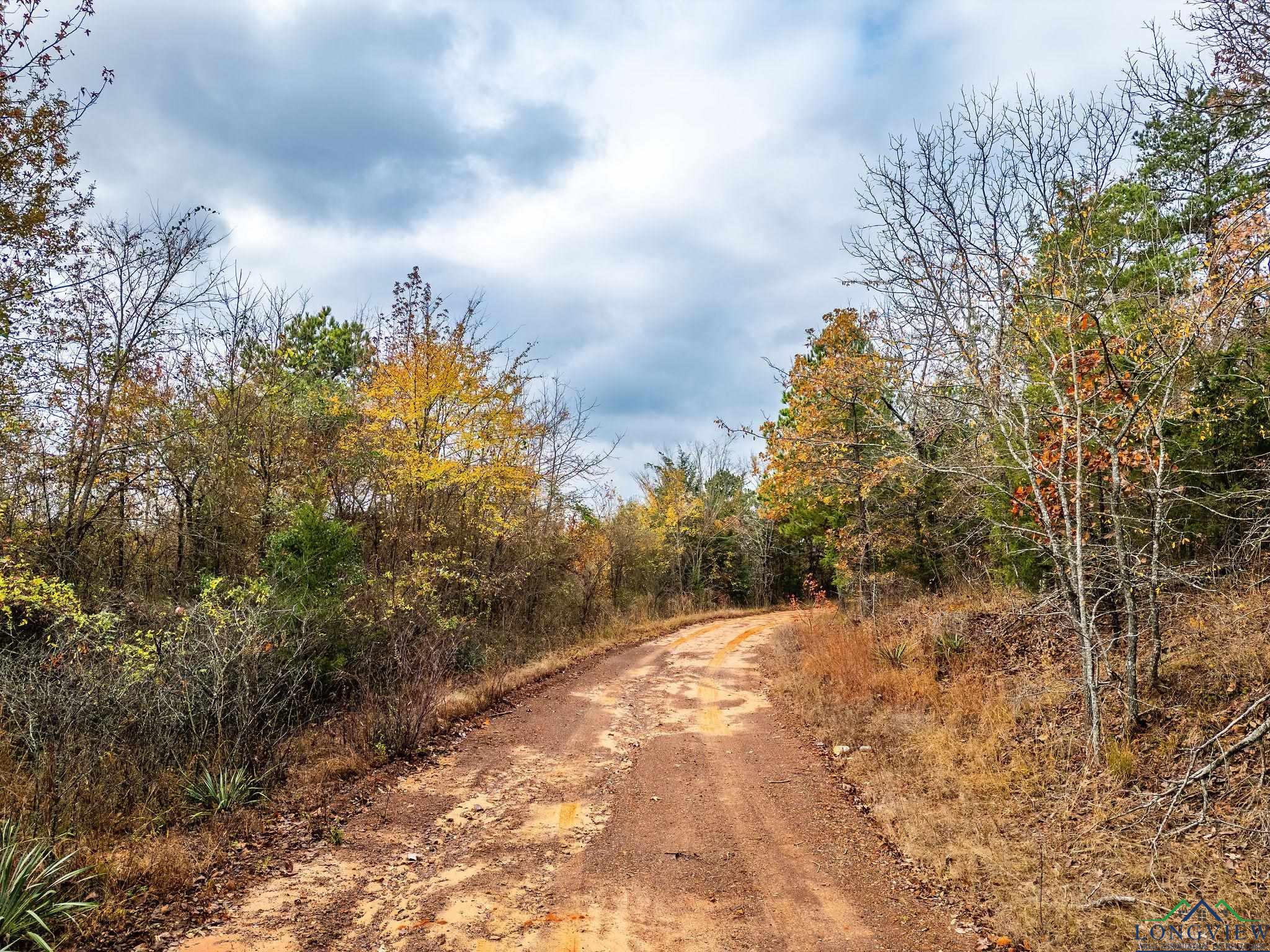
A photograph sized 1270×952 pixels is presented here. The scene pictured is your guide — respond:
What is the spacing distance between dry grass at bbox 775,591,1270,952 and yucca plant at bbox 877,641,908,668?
11cm

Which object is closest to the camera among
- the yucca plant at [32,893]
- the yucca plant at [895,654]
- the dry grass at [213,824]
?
the yucca plant at [32,893]

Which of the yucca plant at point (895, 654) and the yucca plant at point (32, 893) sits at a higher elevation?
the yucca plant at point (32, 893)

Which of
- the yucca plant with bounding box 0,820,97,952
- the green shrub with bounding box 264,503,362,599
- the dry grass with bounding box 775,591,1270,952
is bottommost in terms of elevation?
the dry grass with bounding box 775,591,1270,952

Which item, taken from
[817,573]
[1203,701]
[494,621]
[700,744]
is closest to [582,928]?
[700,744]

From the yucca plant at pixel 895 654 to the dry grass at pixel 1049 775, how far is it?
0.11 metres

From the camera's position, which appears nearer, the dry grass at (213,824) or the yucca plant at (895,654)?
the dry grass at (213,824)

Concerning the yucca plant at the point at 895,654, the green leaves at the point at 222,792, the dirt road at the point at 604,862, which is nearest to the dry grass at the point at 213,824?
the green leaves at the point at 222,792

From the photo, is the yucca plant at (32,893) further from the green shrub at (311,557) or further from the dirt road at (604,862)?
the green shrub at (311,557)

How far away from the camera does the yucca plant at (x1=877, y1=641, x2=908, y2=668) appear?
10.9 meters

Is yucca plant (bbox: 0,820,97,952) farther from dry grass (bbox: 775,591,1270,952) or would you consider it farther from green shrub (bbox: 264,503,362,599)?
dry grass (bbox: 775,591,1270,952)

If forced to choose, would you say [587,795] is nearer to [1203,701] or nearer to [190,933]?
[190,933]

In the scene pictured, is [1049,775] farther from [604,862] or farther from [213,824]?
[213,824]

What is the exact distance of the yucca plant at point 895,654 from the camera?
10859 millimetres

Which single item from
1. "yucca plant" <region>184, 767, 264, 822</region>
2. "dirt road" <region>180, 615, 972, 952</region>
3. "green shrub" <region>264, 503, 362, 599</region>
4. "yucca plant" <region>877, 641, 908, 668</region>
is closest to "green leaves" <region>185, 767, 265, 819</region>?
"yucca plant" <region>184, 767, 264, 822</region>
